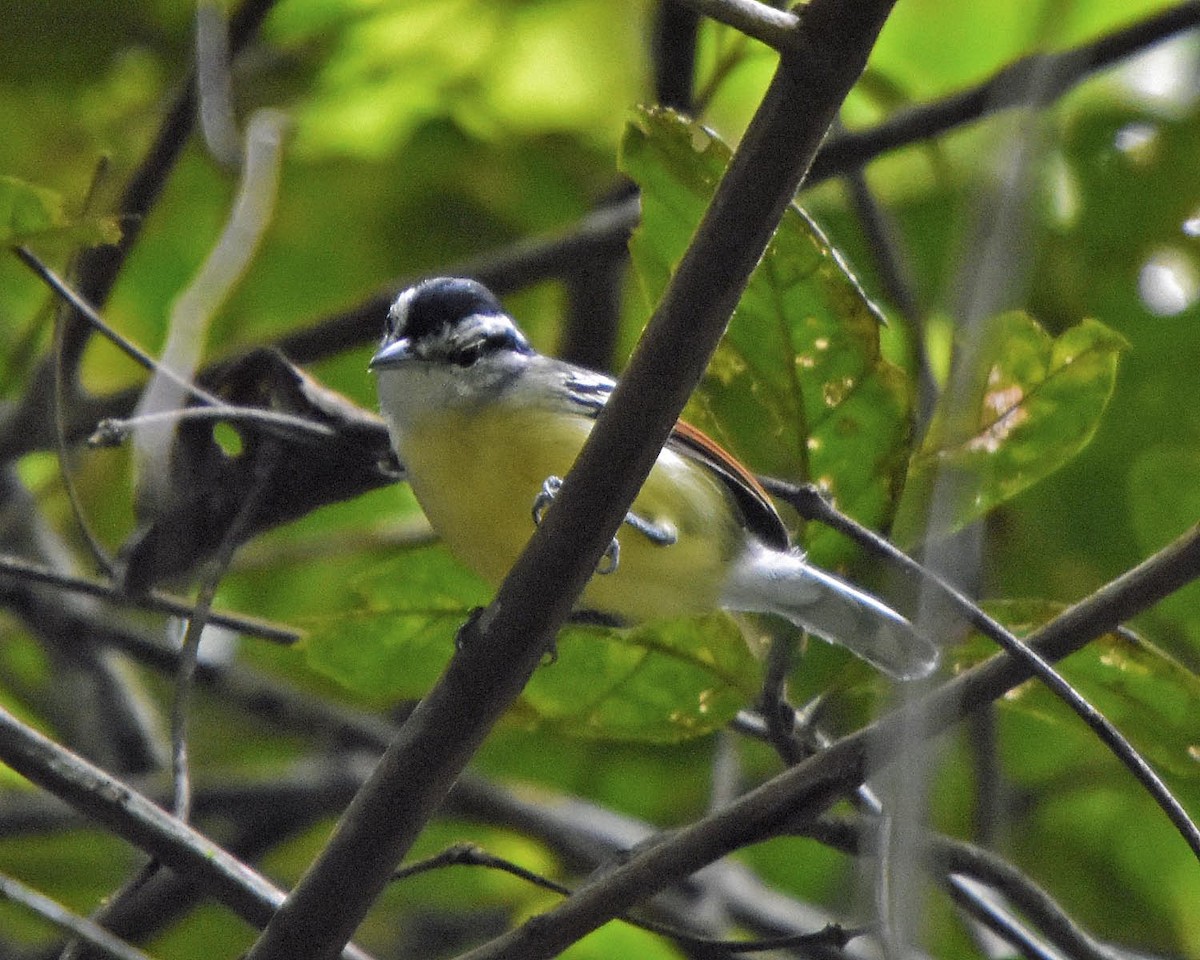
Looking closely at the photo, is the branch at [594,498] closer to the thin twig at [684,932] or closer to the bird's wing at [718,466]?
the thin twig at [684,932]

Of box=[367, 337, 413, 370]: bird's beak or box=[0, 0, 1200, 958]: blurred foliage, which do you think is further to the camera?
box=[0, 0, 1200, 958]: blurred foliage

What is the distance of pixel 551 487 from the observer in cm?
234

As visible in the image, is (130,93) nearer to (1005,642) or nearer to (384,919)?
(384,919)

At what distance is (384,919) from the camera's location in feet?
13.0

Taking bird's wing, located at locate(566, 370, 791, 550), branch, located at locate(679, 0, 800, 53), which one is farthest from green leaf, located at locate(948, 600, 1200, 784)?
branch, located at locate(679, 0, 800, 53)

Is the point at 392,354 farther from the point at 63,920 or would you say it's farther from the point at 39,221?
Answer: the point at 63,920

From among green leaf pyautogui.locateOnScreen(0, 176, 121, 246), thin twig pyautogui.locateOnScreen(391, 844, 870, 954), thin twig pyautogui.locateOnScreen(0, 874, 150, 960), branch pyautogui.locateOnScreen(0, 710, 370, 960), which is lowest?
thin twig pyautogui.locateOnScreen(0, 874, 150, 960)

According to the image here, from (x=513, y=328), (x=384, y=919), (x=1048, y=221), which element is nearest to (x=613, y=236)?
(x=513, y=328)

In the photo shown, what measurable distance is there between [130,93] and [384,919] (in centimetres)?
212

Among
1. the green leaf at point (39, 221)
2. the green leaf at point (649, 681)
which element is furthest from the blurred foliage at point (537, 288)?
the green leaf at point (39, 221)

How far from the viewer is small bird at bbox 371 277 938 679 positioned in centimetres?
251

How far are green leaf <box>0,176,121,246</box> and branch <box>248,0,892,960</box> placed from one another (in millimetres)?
760

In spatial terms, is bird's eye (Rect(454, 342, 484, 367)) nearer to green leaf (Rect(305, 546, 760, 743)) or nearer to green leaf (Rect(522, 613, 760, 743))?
green leaf (Rect(305, 546, 760, 743))

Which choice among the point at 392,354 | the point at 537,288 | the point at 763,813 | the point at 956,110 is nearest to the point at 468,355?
the point at 392,354
